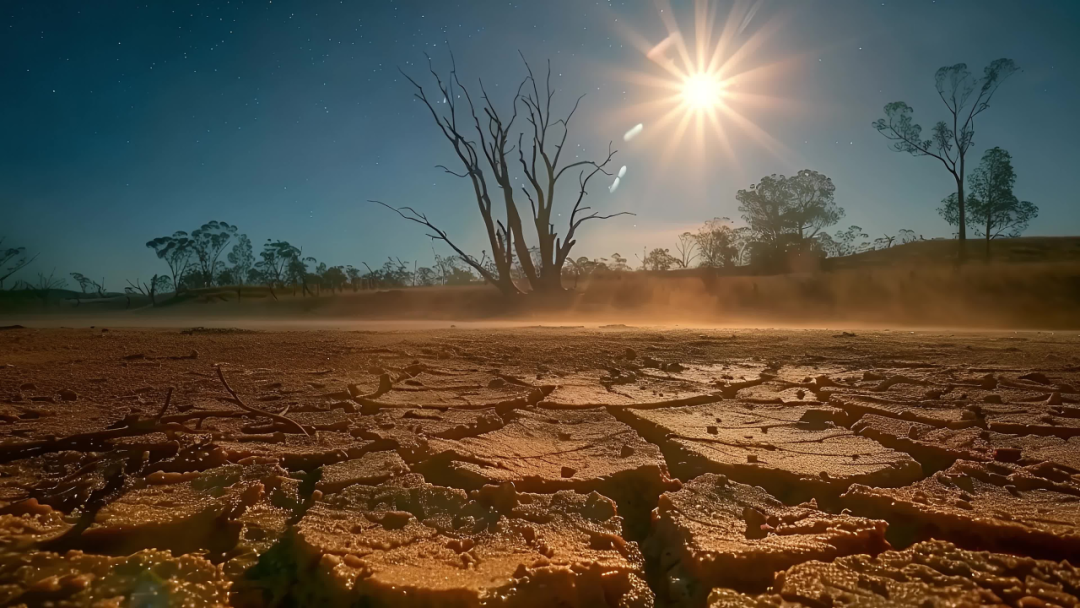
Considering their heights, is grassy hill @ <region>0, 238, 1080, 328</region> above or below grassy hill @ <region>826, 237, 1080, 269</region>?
below

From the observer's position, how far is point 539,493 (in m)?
1.55

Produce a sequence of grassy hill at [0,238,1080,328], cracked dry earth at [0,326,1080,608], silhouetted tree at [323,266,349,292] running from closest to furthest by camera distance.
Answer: cracked dry earth at [0,326,1080,608]
grassy hill at [0,238,1080,328]
silhouetted tree at [323,266,349,292]

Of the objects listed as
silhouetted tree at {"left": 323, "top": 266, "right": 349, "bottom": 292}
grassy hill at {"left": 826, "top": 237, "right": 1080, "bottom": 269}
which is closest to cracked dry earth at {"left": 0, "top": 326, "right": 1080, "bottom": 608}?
silhouetted tree at {"left": 323, "top": 266, "right": 349, "bottom": 292}

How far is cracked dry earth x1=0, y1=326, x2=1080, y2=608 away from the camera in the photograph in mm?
1112

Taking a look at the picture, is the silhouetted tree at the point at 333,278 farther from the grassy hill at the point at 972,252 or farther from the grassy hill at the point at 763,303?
the grassy hill at the point at 972,252

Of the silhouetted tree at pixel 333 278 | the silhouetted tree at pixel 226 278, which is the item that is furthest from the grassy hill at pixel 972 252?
the silhouetted tree at pixel 226 278

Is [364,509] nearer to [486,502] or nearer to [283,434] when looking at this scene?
[486,502]

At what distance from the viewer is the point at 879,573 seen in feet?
3.69

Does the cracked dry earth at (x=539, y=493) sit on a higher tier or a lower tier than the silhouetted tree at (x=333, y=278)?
lower

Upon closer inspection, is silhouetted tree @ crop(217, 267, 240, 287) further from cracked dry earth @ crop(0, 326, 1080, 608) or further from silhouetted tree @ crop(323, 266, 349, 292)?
cracked dry earth @ crop(0, 326, 1080, 608)

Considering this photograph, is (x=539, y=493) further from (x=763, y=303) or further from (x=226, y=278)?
(x=226, y=278)

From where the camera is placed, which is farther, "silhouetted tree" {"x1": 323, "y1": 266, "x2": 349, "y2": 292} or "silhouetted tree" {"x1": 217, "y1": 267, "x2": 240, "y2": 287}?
"silhouetted tree" {"x1": 217, "y1": 267, "x2": 240, "y2": 287}

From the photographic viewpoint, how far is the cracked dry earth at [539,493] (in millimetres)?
1112

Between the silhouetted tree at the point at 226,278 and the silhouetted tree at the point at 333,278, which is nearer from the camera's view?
the silhouetted tree at the point at 333,278
